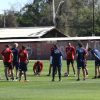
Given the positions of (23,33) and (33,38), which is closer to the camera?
(33,38)

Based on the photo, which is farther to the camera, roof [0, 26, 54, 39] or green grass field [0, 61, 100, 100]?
roof [0, 26, 54, 39]

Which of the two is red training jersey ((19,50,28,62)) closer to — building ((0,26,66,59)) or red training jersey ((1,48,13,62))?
red training jersey ((1,48,13,62))

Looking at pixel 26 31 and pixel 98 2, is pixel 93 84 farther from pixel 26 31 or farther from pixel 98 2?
pixel 98 2

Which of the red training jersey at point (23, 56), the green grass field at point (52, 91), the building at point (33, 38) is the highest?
the red training jersey at point (23, 56)

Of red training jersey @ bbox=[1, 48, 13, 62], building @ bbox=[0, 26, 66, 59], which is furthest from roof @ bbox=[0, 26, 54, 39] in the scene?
red training jersey @ bbox=[1, 48, 13, 62]

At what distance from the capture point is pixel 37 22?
12281 cm

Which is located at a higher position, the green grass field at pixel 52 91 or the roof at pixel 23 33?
the green grass field at pixel 52 91

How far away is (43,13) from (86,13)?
13780 millimetres

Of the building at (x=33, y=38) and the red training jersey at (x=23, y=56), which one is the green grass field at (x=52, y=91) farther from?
the building at (x=33, y=38)

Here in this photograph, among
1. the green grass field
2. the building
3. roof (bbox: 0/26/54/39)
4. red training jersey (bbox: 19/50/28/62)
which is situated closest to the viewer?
the green grass field

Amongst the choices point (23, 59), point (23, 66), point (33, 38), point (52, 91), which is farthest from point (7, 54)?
point (33, 38)

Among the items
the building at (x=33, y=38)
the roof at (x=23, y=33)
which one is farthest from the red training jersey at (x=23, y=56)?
the roof at (x=23, y=33)

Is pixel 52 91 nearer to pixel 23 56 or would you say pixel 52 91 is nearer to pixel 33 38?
pixel 23 56

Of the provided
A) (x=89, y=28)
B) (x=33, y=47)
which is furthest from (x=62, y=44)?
(x=89, y=28)
